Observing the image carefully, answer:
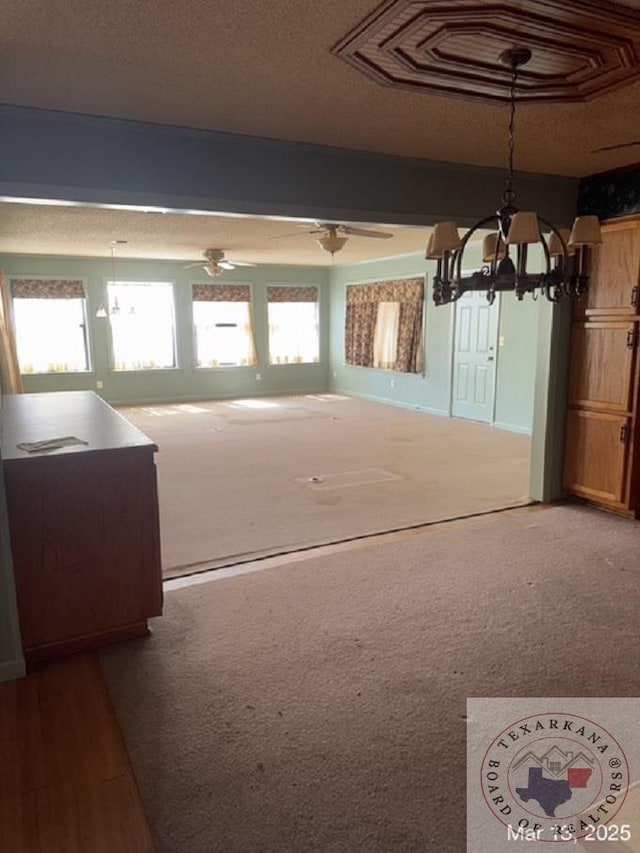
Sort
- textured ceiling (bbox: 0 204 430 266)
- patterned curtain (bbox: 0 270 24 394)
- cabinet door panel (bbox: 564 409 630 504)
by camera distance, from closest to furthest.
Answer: cabinet door panel (bbox: 564 409 630 504), textured ceiling (bbox: 0 204 430 266), patterned curtain (bbox: 0 270 24 394)

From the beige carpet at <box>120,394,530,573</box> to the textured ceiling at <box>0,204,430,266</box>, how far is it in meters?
2.17

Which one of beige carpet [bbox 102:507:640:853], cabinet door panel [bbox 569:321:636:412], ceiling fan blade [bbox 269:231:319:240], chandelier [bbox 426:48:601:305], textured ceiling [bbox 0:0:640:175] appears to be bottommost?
beige carpet [bbox 102:507:640:853]

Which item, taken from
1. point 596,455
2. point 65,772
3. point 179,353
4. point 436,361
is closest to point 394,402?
point 436,361

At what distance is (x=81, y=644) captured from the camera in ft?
8.28

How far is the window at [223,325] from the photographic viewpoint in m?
9.88

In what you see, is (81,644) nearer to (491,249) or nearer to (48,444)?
(48,444)

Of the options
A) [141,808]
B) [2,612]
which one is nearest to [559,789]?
[141,808]

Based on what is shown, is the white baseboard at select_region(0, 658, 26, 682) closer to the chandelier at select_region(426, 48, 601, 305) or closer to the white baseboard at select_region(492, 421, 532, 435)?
the chandelier at select_region(426, 48, 601, 305)

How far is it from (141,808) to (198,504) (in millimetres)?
2887

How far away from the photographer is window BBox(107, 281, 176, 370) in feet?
30.5

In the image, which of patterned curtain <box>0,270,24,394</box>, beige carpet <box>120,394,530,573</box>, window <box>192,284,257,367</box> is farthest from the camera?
window <box>192,284,257,367</box>

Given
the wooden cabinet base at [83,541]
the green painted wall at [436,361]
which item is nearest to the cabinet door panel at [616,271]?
the green painted wall at [436,361]

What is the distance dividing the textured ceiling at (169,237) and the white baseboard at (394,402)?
2316 millimetres

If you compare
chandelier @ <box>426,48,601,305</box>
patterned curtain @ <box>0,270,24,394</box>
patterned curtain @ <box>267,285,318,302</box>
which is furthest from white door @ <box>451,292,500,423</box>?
patterned curtain @ <box>0,270,24,394</box>
